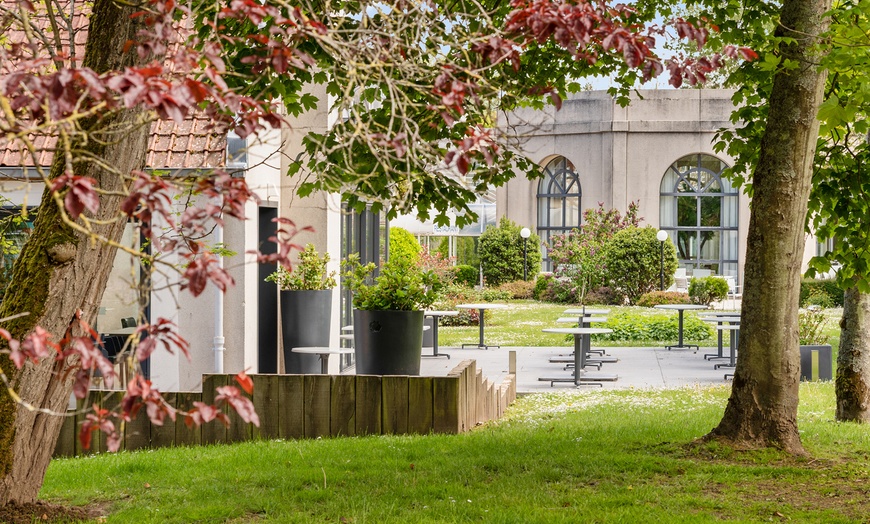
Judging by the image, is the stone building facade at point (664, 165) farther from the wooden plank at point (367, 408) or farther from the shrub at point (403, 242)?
the wooden plank at point (367, 408)

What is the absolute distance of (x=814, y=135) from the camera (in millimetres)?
6910

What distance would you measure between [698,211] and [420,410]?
28.5 meters

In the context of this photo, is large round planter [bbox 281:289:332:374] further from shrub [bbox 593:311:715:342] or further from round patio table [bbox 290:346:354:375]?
shrub [bbox 593:311:715:342]

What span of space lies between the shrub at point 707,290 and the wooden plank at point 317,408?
66.7 feet

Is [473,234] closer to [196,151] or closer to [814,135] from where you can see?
[196,151]

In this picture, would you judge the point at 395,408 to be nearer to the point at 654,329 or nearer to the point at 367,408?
the point at 367,408

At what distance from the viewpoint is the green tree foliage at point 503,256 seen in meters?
32.6

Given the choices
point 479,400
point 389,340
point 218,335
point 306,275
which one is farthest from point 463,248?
point 479,400

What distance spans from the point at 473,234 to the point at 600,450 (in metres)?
30.5

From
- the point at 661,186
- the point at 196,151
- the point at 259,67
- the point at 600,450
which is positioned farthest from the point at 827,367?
the point at 661,186

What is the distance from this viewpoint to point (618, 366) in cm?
1588

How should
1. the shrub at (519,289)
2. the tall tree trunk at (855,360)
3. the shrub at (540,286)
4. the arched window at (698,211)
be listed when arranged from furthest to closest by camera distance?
the arched window at (698,211) < the shrub at (519,289) < the shrub at (540,286) < the tall tree trunk at (855,360)

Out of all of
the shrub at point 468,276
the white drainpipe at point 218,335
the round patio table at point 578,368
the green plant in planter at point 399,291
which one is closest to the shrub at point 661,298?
the shrub at point 468,276

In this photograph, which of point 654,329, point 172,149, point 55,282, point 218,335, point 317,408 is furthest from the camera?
point 654,329
